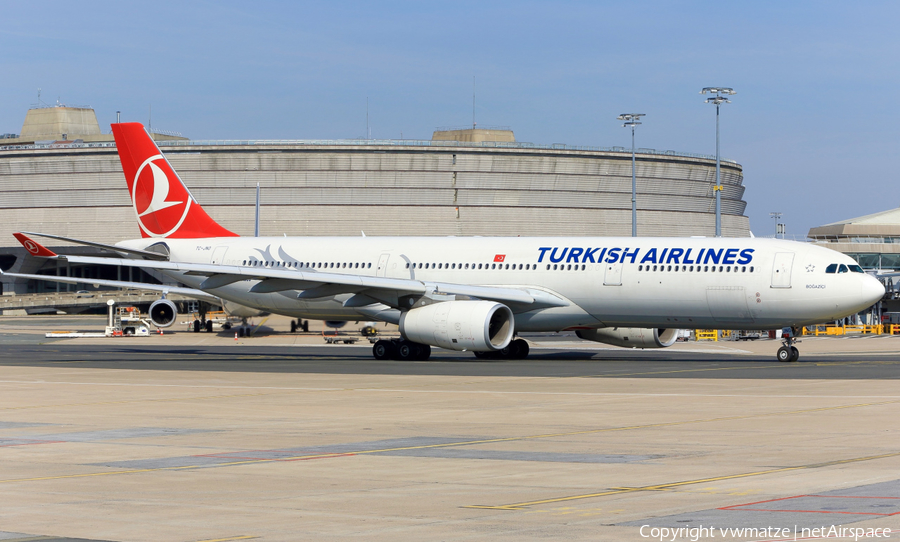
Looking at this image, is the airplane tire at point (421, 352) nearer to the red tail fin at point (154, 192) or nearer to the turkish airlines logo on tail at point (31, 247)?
the red tail fin at point (154, 192)

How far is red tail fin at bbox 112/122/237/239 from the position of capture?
39875 mm

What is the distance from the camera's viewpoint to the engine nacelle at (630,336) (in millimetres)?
34344

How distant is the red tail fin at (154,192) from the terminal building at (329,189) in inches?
2843

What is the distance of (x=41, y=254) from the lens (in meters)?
32.1

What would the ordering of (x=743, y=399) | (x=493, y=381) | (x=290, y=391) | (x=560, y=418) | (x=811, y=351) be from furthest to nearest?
1. (x=811, y=351)
2. (x=493, y=381)
3. (x=290, y=391)
4. (x=743, y=399)
5. (x=560, y=418)

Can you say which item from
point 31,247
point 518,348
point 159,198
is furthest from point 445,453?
point 159,198

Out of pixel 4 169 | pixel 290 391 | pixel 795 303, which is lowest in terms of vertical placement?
pixel 290 391

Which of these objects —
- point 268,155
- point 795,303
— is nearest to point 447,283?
point 795,303

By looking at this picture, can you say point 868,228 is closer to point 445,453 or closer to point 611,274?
point 611,274

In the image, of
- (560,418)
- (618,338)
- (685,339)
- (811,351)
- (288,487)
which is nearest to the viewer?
(288,487)

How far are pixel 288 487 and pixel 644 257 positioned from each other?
2199 centimetres

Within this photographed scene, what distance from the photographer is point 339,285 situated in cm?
3278

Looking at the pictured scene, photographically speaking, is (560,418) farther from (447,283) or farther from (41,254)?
(41,254)

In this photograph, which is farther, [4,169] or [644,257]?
[4,169]
